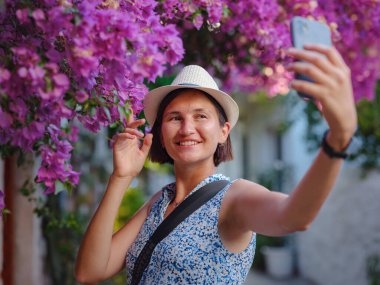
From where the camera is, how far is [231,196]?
1.95m

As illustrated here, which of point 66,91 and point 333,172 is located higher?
point 66,91

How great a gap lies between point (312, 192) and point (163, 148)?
1.17 metres

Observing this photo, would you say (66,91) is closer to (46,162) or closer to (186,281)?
(46,162)

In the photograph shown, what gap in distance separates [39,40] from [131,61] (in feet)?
Answer: 0.91

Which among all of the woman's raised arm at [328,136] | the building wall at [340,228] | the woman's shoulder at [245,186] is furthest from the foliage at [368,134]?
the woman's raised arm at [328,136]

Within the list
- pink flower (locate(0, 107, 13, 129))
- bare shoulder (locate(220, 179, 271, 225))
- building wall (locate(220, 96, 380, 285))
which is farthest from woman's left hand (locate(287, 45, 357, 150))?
building wall (locate(220, 96, 380, 285))

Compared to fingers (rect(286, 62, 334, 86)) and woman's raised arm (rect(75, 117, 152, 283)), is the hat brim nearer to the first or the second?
woman's raised arm (rect(75, 117, 152, 283))

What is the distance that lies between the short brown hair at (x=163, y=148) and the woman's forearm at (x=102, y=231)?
1.24 ft

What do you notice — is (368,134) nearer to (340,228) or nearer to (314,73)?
(340,228)

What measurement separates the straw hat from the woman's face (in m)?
0.04

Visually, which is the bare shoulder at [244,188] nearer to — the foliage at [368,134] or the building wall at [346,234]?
the foliage at [368,134]

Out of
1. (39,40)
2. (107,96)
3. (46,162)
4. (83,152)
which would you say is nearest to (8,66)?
(39,40)

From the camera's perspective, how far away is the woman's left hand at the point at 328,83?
3.91ft

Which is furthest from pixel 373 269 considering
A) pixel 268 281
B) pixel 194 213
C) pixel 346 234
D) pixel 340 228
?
pixel 194 213
